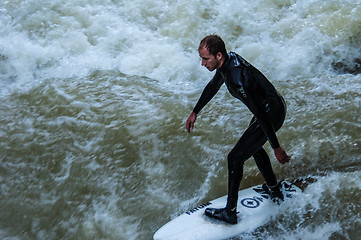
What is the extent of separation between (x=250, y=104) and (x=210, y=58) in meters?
0.42

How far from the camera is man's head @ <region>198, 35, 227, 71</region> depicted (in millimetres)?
2994

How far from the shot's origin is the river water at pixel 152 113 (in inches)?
151

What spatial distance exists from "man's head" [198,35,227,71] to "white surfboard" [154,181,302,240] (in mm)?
1289

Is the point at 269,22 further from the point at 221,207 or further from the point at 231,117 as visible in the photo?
the point at 221,207

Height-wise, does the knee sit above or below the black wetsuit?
below

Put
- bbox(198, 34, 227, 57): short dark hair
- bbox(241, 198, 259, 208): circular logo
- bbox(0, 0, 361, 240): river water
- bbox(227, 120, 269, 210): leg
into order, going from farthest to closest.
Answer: bbox(0, 0, 361, 240): river water < bbox(241, 198, 259, 208): circular logo < bbox(227, 120, 269, 210): leg < bbox(198, 34, 227, 57): short dark hair

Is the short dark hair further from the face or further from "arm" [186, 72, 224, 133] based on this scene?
"arm" [186, 72, 224, 133]

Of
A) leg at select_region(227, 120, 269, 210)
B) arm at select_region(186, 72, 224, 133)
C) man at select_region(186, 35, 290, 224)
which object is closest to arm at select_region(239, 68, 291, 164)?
man at select_region(186, 35, 290, 224)

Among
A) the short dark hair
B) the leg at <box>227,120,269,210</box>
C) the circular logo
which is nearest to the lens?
the short dark hair

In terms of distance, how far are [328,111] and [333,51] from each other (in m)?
1.76

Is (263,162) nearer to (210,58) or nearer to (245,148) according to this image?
(245,148)

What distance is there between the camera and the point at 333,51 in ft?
20.1

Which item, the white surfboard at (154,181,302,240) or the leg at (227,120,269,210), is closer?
the leg at (227,120,269,210)

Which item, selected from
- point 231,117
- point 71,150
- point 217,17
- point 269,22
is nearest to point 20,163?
point 71,150
